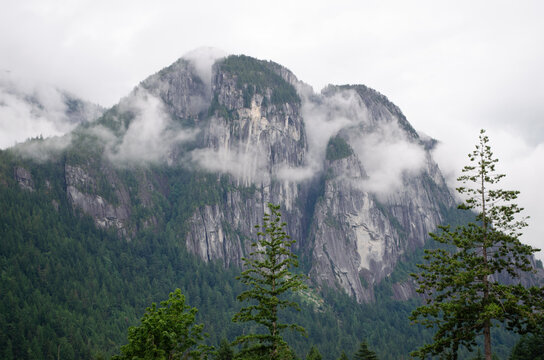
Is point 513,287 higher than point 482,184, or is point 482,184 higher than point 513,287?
point 482,184

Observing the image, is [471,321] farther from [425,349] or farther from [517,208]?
[517,208]

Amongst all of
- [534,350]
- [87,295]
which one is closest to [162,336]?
[534,350]

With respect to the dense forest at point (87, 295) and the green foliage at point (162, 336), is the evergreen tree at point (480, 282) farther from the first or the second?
the dense forest at point (87, 295)

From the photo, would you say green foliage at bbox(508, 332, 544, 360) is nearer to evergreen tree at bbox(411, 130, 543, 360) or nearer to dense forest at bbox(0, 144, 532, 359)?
evergreen tree at bbox(411, 130, 543, 360)

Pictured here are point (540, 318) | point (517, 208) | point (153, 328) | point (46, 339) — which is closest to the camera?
point (540, 318)

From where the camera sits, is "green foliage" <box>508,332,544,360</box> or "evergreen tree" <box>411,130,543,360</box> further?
"green foliage" <box>508,332,544,360</box>

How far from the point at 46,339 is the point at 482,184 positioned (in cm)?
11909

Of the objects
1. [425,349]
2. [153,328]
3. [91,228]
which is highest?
[91,228]

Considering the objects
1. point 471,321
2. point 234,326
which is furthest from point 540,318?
point 234,326

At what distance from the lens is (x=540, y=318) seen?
2248cm

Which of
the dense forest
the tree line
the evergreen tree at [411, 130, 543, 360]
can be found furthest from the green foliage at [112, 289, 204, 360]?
the dense forest

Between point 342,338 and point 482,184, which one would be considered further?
point 342,338

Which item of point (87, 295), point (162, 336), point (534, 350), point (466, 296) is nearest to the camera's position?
point (466, 296)

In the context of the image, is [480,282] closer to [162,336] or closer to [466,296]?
[466,296]
